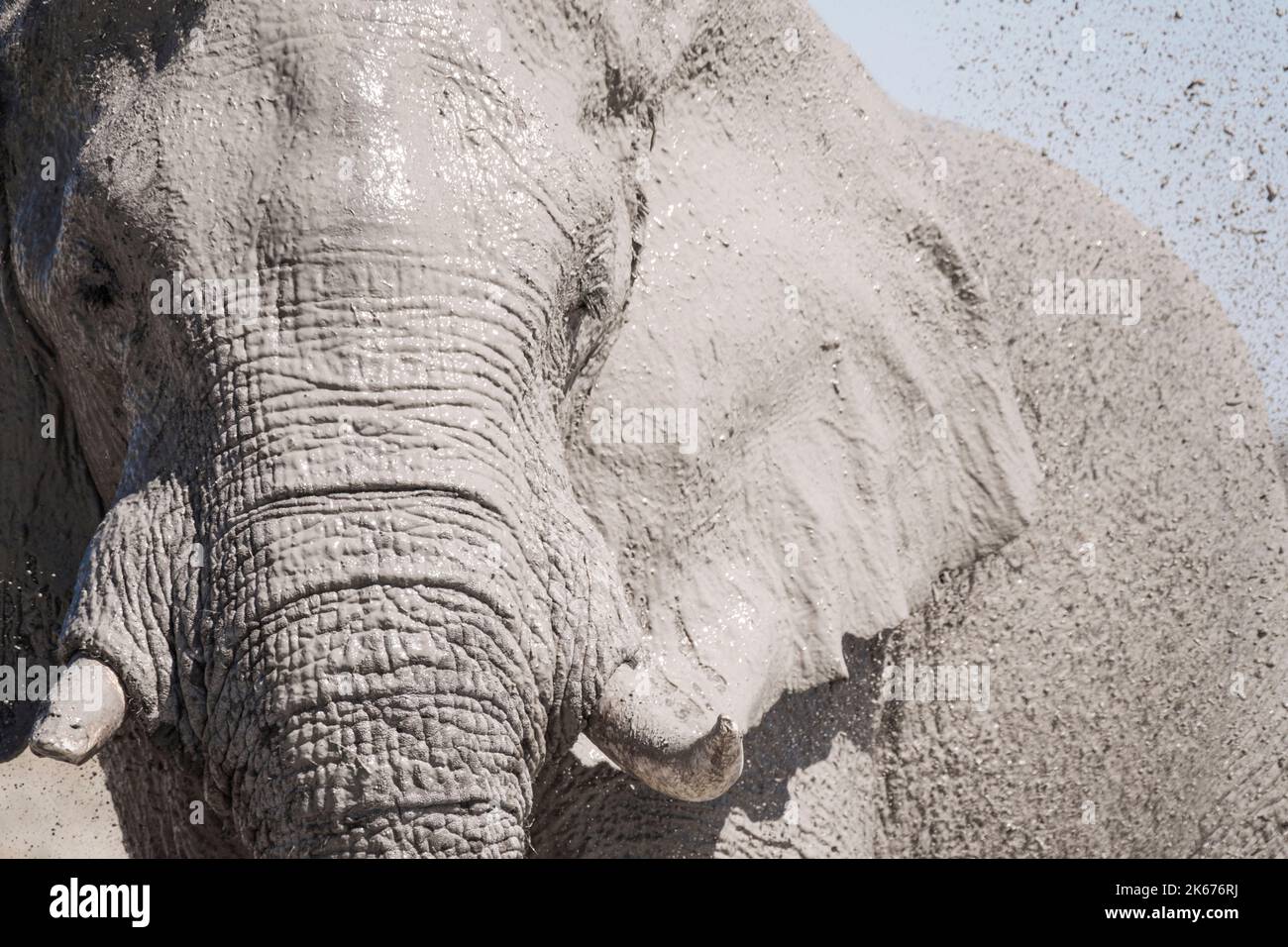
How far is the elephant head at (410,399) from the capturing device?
2.35 meters

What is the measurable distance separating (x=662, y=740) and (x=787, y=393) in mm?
921

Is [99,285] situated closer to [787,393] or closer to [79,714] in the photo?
[79,714]

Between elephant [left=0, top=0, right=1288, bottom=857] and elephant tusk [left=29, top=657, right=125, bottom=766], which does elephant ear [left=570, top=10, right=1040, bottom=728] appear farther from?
elephant tusk [left=29, top=657, right=125, bottom=766]

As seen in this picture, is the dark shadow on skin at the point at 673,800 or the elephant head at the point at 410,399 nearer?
the elephant head at the point at 410,399

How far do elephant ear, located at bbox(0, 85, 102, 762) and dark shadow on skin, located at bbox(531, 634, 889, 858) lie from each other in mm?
994

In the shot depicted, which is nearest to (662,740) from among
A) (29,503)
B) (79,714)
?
(79,714)

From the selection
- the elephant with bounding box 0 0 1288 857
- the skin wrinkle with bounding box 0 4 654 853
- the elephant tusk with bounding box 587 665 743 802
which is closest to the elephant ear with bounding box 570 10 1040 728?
the elephant with bounding box 0 0 1288 857

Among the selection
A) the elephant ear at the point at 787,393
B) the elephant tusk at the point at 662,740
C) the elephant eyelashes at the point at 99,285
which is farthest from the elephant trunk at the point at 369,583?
the elephant ear at the point at 787,393

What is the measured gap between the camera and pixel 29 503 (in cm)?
328

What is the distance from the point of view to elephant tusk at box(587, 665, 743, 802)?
252 centimetres

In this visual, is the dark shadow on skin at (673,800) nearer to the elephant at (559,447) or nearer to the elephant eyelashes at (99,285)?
the elephant at (559,447)

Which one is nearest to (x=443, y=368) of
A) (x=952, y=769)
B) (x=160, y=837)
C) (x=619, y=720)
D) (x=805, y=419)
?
(x=619, y=720)

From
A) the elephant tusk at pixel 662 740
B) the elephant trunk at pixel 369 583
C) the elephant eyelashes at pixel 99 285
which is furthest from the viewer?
the elephant eyelashes at pixel 99 285
